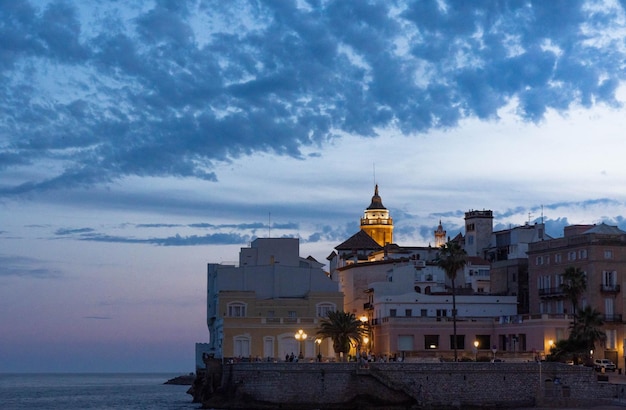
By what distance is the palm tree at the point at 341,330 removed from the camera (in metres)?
94.1

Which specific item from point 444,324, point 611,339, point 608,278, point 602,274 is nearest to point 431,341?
point 444,324

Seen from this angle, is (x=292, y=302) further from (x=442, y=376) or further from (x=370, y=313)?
(x=442, y=376)

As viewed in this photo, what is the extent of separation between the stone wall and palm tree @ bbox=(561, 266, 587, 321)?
12245 millimetres

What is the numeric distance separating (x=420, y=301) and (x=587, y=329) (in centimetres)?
2172

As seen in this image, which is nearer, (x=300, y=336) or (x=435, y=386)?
(x=435, y=386)

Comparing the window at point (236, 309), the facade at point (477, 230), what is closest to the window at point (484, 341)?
the window at point (236, 309)

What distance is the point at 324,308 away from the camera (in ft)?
345

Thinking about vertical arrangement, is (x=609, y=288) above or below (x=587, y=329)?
above

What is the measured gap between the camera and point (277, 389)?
270ft

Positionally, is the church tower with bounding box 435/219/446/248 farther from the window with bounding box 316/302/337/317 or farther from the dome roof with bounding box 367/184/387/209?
the window with bounding box 316/302/337/317

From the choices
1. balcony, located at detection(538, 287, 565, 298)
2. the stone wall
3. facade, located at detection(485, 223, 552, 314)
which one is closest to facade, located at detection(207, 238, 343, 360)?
the stone wall

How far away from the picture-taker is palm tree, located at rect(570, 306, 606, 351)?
293ft

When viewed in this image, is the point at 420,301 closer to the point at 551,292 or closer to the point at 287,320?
the point at 551,292

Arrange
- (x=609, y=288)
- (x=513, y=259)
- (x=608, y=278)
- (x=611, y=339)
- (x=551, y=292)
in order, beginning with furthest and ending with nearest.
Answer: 1. (x=513, y=259)
2. (x=551, y=292)
3. (x=608, y=278)
4. (x=611, y=339)
5. (x=609, y=288)
